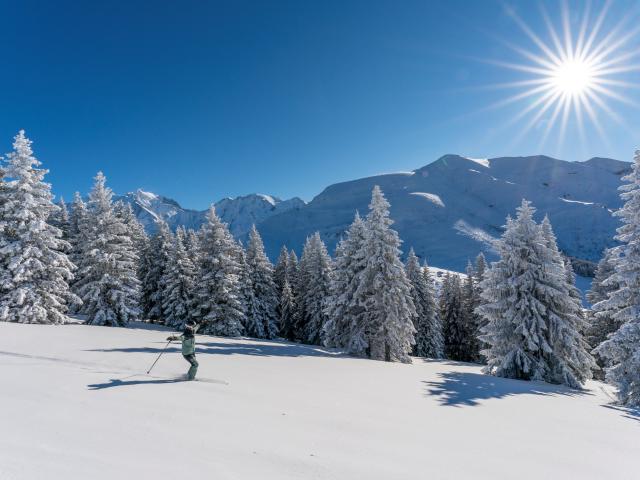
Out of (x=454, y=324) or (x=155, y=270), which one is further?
(x=454, y=324)

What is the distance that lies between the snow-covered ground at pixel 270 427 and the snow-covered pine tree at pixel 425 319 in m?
28.9

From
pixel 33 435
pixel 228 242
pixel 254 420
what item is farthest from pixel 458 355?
pixel 33 435

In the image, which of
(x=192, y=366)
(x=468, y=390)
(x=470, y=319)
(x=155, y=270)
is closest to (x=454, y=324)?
(x=470, y=319)

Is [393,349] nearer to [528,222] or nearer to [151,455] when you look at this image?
[528,222]

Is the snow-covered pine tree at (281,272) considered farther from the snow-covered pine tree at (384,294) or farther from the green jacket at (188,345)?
the green jacket at (188,345)

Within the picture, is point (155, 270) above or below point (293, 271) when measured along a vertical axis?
below

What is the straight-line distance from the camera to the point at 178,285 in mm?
34875

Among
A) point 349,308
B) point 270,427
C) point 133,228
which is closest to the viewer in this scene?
point 270,427

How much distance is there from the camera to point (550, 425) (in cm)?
879

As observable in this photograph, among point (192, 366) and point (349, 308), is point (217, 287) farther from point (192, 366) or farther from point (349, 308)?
point (192, 366)

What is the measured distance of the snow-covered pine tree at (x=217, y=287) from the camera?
29.9 m

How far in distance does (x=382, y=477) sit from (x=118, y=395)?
584 centimetres

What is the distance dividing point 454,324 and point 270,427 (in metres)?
44.6

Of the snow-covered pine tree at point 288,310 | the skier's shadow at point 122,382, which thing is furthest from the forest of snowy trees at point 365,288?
the skier's shadow at point 122,382
